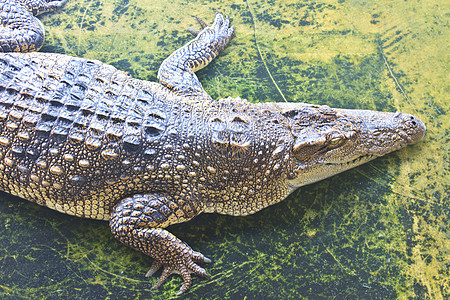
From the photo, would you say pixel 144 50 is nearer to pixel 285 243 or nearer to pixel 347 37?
pixel 347 37

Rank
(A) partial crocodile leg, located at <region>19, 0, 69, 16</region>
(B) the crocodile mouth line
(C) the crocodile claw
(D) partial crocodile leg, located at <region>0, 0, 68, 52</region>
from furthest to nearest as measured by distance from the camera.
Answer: (A) partial crocodile leg, located at <region>19, 0, 69, 16</region> < (D) partial crocodile leg, located at <region>0, 0, 68, 52</region> < (B) the crocodile mouth line < (C) the crocodile claw

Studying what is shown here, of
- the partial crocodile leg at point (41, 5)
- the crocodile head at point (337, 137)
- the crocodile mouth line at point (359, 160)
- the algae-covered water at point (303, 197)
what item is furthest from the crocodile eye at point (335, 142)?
the partial crocodile leg at point (41, 5)

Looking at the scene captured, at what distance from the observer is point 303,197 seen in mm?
3420

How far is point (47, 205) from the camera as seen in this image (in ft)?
10.5

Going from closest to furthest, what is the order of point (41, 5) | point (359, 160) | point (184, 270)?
point (184, 270)
point (359, 160)
point (41, 5)

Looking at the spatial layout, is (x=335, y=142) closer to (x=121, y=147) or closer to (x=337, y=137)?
(x=337, y=137)

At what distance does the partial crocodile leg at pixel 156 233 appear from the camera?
2914 mm

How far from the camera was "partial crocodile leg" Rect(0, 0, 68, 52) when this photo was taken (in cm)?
394

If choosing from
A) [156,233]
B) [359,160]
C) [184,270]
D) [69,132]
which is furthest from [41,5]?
[359,160]

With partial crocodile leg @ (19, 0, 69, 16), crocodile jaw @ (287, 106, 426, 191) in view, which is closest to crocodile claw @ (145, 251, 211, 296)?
crocodile jaw @ (287, 106, 426, 191)

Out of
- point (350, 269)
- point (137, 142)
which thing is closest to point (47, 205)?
point (137, 142)

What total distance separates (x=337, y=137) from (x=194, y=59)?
1848 millimetres

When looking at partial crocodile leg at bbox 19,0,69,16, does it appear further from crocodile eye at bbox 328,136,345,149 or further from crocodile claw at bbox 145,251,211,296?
crocodile eye at bbox 328,136,345,149

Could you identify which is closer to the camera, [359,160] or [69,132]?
[69,132]
